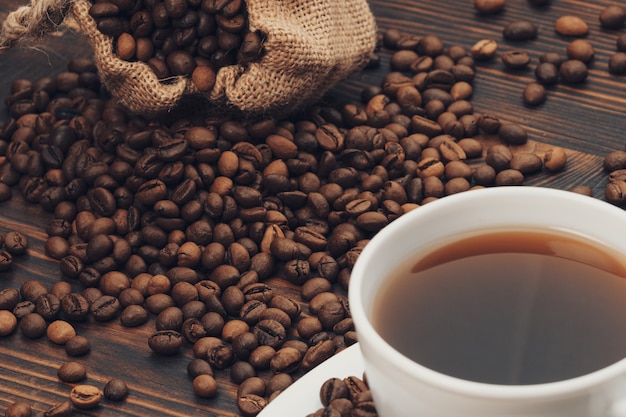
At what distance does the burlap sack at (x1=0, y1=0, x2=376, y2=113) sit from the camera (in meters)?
2.07

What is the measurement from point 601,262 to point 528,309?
0.12m

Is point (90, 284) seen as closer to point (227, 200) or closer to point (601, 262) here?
point (227, 200)

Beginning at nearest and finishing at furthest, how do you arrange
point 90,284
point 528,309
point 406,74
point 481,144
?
point 528,309, point 90,284, point 481,144, point 406,74

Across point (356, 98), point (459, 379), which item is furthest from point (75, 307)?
point (459, 379)

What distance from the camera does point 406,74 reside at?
7.96 ft

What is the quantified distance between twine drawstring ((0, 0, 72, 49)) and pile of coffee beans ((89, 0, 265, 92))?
123 mm

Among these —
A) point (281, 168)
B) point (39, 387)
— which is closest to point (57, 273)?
point (39, 387)

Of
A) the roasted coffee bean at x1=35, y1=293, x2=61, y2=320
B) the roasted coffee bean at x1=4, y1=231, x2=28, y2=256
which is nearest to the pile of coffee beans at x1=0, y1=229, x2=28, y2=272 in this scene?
the roasted coffee bean at x1=4, y1=231, x2=28, y2=256

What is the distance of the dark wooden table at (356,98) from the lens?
1764 mm

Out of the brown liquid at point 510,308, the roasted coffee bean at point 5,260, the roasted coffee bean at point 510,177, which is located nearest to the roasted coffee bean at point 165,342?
the roasted coffee bean at point 5,260

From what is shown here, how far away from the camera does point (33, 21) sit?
2.12 meters

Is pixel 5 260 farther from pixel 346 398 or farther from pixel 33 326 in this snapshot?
pixel 346 398

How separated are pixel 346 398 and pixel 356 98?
113 centimetres

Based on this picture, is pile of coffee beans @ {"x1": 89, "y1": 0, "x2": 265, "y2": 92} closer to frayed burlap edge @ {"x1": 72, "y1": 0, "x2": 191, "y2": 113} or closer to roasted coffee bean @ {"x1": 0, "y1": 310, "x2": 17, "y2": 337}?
frayed burlap edge @ {"x1": 72, "y1": 0, "x2": 191, "y2": 113}
